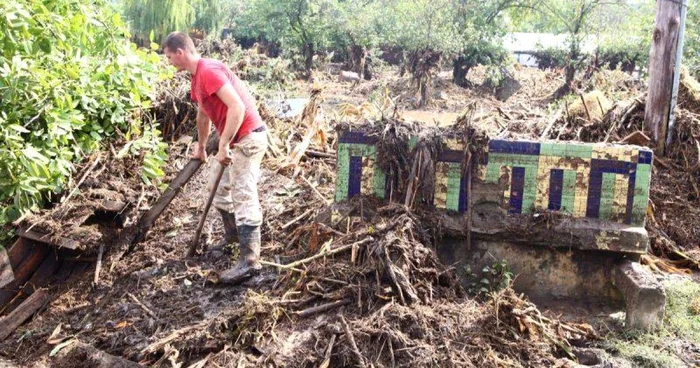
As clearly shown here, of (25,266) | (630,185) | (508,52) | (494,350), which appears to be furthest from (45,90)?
(508,52)

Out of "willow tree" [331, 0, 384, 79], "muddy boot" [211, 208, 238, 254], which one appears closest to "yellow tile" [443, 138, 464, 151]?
"muddy boot" [211, 208, 238, 254]

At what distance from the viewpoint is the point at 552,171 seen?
16.7 feet

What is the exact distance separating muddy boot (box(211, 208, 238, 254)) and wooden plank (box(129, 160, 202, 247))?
1.97ft

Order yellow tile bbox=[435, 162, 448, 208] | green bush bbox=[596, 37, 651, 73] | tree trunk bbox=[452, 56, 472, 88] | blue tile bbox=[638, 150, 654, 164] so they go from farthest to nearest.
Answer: tree trunk bbox=[452, 56, 472, 88], green bush bbox=[596, 37, 651, 73], yellow tile bbox=[435, 162, 448, 208], blue tile bbox=[638, 150, 654, 164]

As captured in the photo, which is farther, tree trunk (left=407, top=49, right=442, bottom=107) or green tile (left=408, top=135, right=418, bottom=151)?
tree trunk (left=407, top=49, right=442, bottom=107)

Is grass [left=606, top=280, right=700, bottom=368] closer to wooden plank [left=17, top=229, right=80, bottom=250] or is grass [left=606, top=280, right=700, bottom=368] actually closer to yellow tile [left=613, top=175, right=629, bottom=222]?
yellow tile [left=613, top=175, right=629, bottom=222]

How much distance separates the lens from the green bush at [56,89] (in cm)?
538

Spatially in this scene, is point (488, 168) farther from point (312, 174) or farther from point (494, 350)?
point (312, 174)

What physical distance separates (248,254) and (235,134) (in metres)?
0.94

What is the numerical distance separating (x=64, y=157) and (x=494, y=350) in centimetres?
393

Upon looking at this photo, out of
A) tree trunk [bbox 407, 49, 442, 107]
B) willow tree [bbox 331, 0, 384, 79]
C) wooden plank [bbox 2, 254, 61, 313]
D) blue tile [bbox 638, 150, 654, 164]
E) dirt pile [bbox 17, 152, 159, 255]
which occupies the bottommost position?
wooden plank [bbox 2, 254, 61, 313]

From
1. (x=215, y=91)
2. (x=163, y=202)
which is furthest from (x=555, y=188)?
(x=163, y=202)

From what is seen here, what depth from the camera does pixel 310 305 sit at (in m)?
4.61

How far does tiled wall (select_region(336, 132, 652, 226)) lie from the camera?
198 inches
